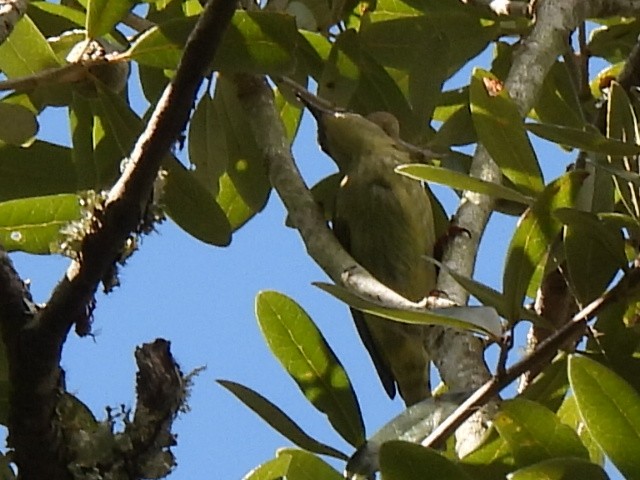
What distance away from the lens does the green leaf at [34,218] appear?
206 centimetres

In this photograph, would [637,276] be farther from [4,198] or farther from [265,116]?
[4,198]

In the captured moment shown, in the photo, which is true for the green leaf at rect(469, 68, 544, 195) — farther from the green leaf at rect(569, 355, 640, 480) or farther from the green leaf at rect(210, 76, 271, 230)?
the green leaf at rect(210, 76, 271, 230)

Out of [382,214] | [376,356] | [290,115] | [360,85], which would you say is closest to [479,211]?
[360,85]

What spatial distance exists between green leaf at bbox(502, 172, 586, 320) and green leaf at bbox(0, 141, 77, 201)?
37.8 inches

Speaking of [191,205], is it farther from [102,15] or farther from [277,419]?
[277,419]

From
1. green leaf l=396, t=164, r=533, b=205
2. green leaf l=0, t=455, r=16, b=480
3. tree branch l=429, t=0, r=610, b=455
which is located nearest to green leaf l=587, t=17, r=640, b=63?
tree branch l=429, t=0, r=610, b=455

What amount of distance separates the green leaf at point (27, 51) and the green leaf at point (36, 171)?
24 centimetres

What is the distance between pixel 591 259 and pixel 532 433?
0.93 feet

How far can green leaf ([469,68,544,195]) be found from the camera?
5.54ft

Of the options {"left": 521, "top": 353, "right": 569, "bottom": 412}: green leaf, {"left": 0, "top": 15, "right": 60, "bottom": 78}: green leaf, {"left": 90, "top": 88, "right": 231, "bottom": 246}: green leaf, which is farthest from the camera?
{"left": 90, "top": 88, "right": 231, "bottom": 246}: green leaf

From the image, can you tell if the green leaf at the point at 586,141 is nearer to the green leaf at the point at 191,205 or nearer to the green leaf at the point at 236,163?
the green leaf at the point at 191,205

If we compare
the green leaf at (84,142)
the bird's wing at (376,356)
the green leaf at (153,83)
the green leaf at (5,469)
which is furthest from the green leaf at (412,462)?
the bird's wing at (376,356)

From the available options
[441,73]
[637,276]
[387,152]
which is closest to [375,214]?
[387,152]

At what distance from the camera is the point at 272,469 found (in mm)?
1611
